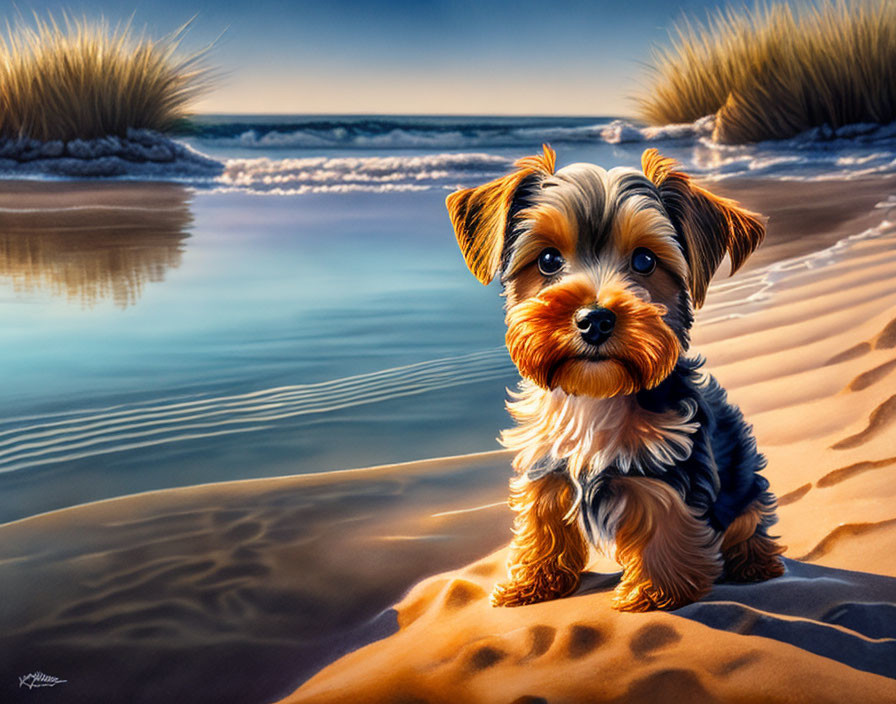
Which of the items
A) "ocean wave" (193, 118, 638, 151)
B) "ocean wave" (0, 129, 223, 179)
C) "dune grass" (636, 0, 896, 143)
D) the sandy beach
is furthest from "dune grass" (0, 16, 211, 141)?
"dune grass" (636, 0, 896, 143)

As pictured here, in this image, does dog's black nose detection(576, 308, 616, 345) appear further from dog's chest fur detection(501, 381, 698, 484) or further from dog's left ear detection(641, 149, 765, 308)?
dog's left ear detection(641, 149, 765, 308)

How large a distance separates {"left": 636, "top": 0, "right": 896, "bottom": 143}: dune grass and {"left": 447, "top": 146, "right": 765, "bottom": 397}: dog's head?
91.6 inches

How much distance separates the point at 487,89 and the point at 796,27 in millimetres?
1660

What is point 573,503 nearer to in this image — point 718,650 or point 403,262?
point 718,650

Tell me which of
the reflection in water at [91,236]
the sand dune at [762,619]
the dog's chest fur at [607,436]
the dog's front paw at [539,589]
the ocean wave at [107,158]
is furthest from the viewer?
the ocean wave at [107,158]

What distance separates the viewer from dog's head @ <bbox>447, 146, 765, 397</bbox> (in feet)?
6.36

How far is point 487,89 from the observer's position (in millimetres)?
4230

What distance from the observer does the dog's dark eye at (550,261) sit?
2.12 meters

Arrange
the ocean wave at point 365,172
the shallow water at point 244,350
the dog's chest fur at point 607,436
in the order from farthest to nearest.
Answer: the ocean wave at point 365,172 → the shallow water at point 244,350 → the dog's chest fur at point 607,436

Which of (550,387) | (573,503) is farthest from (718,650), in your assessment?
(550,387)

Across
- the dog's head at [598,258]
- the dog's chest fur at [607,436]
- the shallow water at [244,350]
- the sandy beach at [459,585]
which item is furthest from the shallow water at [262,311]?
the dog's head at [598,258]
